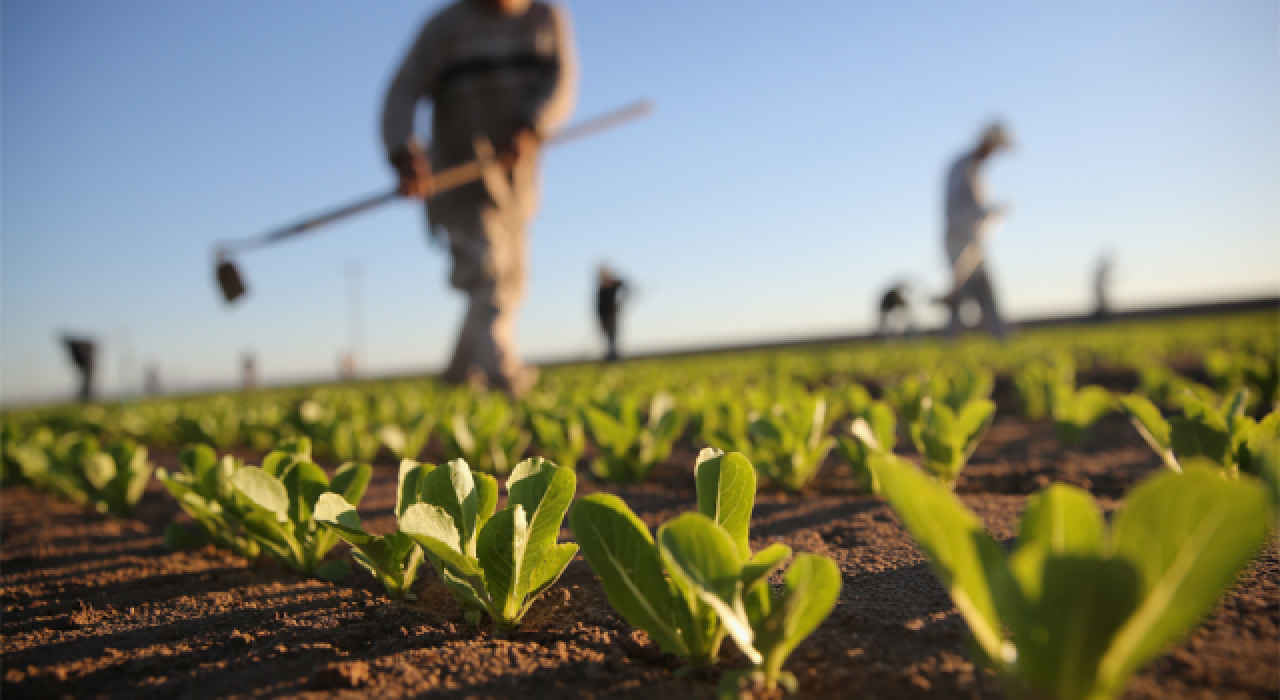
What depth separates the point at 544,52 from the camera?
6012mm

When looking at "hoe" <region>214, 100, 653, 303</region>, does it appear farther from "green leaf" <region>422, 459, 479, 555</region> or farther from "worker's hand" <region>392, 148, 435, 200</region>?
"green leaf" <region>422, 459, 479, 555</region>

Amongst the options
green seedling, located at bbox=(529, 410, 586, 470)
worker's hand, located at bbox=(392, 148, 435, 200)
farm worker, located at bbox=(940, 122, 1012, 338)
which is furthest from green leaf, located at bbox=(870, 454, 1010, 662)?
farm worker, located at bbox=(940, 122, 1012, 338)

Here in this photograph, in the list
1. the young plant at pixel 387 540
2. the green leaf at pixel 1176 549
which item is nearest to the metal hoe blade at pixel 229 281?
the young plant at pixel 387 540

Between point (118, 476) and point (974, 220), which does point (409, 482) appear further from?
point (974, 220)

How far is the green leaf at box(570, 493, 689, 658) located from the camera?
934mm

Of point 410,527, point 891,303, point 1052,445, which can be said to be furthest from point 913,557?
point 891,303

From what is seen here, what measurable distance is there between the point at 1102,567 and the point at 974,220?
12846 mm

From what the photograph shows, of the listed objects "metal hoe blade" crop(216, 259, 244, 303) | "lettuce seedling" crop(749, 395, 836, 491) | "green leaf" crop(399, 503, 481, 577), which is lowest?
"lettuce seedling" crop(749, 395, 836, 491)

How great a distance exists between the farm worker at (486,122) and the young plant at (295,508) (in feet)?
A: 15.3

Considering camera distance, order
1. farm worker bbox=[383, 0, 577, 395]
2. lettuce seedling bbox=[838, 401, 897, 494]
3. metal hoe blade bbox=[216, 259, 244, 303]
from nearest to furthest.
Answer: lettuce seedling bbox=[838, 401, 897, 494] → metal hoe blade bbox=[216, 259, 244, 303] → farm worker bbox=[383, 0, 577, 395]

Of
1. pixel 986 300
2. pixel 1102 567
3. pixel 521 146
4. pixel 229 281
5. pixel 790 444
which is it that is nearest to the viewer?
pixel 1102 567

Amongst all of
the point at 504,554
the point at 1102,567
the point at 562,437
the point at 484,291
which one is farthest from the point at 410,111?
the point at 1102,567

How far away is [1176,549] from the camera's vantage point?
0.62 m

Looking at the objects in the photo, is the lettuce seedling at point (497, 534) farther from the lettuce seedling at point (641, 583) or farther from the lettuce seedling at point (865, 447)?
the lettuce seedling at point (865, 447)
